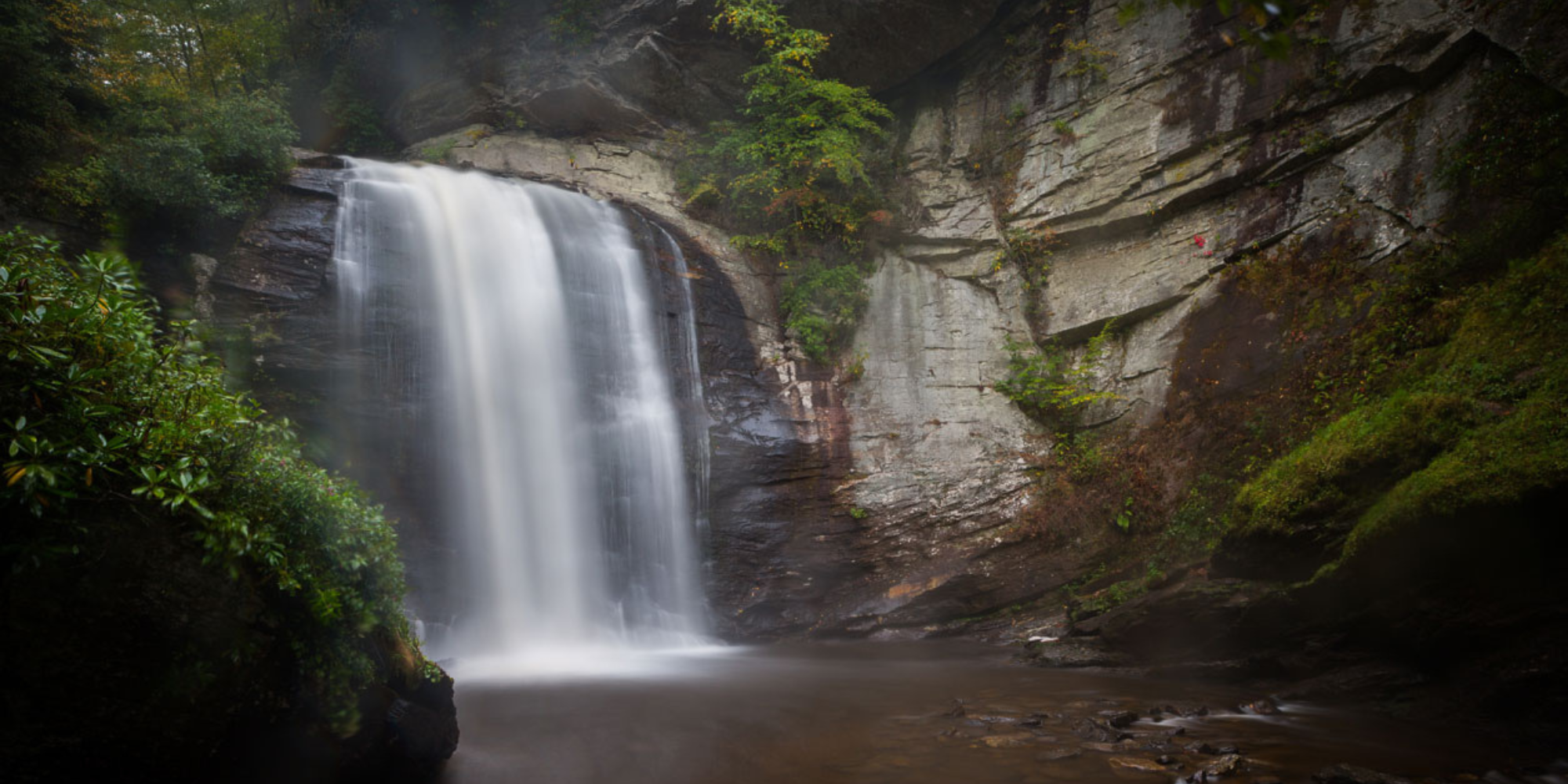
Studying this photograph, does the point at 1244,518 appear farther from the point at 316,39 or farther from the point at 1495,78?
the point at 316,39

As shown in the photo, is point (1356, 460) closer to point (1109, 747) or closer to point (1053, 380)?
point (1109, 747)

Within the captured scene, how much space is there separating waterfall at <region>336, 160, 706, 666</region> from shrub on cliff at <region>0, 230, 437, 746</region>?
557 centimetres

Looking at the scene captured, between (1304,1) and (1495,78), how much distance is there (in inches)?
120

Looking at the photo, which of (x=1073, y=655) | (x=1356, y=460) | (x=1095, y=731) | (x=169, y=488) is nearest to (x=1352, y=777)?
(x=1095, y=731)

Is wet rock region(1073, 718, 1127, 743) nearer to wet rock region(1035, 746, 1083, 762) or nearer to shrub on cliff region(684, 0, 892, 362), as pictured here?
wet rock region(1035, 746, 1083, 762)

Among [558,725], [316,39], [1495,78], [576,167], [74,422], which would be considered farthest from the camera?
[316,39]

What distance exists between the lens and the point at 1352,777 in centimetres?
395

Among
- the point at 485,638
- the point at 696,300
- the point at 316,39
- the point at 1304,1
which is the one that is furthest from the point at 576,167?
the point at 1304,1

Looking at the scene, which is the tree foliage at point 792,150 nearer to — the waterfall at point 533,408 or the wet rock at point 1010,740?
the waterfall at point 533,408

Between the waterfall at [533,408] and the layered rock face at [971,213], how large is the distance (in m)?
0.78

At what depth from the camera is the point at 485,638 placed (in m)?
9.27

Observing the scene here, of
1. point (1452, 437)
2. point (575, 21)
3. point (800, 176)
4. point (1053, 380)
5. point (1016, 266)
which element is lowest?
point (1452, 437)

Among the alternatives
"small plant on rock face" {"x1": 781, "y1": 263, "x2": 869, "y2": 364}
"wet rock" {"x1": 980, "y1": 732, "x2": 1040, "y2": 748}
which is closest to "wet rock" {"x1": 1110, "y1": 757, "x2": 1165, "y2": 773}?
"wet rock" {"x1": 980, "y1": 732, "x2": 1040, "y2": 748}

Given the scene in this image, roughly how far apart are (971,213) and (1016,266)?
1.47m
